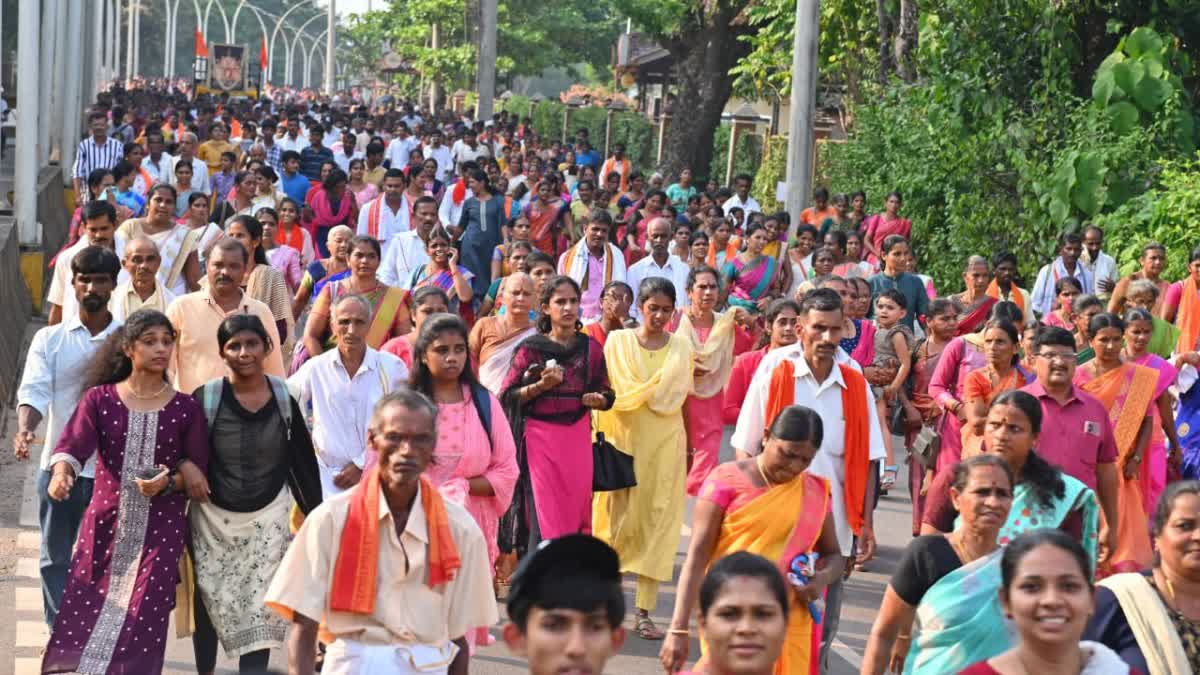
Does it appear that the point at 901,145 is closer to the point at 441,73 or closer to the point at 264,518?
the point at 264,518

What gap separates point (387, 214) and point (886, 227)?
5.07 meters

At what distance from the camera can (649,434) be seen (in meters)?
9.84

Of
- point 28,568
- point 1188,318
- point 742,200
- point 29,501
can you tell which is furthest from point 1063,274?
point 28,568

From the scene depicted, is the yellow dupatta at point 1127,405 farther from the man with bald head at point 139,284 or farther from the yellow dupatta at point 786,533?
the man with bald head at point 139,284

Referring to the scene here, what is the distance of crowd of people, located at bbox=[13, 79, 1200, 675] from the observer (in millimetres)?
5129

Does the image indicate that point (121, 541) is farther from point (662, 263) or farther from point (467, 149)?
point (467, 149)

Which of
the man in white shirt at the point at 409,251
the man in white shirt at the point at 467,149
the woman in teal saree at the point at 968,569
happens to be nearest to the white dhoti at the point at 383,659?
the woman in teal saree at the point at 968,569

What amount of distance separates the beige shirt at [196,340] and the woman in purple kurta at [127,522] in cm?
140

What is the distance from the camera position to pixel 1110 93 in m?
19.5

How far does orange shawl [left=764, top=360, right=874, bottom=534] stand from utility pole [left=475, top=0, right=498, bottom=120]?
30.0 metres

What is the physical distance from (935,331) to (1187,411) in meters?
1.71

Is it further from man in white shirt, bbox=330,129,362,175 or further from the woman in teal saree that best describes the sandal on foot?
man in white shirt, bbox=330,129,362,175

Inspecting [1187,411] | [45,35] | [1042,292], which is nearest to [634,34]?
[45,35]

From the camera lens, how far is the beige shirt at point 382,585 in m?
5.21
